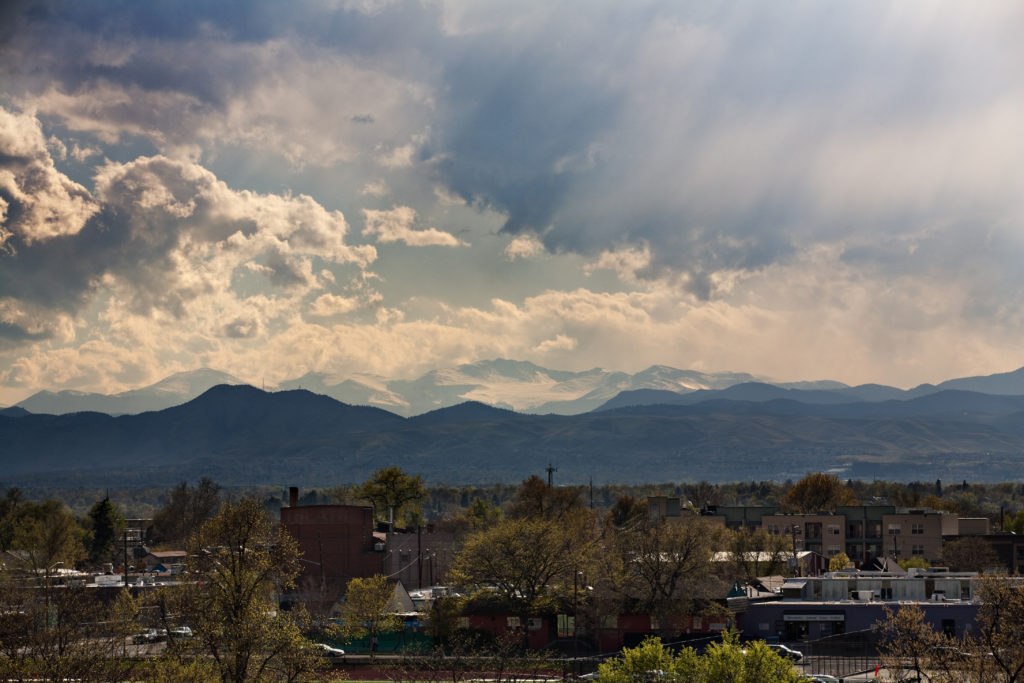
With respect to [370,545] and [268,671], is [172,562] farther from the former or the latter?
[268,671]

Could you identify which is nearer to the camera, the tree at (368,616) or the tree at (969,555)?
the tree at (368,616)

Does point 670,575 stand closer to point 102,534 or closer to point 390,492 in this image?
point 390,492

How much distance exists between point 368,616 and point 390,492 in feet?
A: 254

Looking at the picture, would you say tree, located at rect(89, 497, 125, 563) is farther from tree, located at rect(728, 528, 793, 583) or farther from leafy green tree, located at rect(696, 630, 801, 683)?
leafy green tree, located at rect(696, 630, 801, 683)

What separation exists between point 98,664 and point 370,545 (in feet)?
255

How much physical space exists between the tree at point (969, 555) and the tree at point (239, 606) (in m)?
112

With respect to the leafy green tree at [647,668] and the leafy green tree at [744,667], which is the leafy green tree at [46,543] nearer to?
the leafy green tree at [647,668]

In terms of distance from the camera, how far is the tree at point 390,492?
17975 centimetres

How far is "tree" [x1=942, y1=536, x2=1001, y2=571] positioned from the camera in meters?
152

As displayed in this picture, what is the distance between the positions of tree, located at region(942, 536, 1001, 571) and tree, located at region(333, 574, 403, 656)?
8325cm

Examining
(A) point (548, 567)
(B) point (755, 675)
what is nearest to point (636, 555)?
(A) point (548, 567)

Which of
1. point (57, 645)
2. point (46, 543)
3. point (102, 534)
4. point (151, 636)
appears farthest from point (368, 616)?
point (102, 534)

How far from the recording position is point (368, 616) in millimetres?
102562

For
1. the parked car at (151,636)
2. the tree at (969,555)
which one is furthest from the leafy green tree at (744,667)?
the tree at (969,555)
